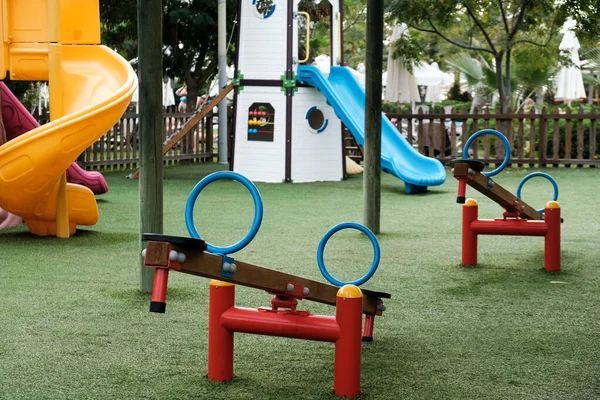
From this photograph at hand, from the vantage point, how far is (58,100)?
9242mm

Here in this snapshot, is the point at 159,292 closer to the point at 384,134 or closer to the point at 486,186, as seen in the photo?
the point at 486,186

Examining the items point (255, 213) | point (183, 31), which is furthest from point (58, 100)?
point (183, 31)

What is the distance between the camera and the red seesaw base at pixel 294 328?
13.4 feet

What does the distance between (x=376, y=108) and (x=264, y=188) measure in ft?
17.0

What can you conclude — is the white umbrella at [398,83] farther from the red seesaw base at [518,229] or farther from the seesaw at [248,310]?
the seesaw at [248,310]

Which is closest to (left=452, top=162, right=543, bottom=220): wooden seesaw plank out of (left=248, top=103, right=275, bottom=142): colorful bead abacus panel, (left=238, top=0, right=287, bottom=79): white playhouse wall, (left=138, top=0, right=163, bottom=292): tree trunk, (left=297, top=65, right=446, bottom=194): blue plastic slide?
(left=138, top=0, right=163, bottom=292): tree trunk

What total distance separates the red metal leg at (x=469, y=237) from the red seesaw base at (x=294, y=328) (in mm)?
3554

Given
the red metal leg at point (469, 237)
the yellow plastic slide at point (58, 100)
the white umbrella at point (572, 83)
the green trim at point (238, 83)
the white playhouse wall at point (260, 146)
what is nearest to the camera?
the red metal leg at point (469, 237)

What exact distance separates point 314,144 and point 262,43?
1899 mm

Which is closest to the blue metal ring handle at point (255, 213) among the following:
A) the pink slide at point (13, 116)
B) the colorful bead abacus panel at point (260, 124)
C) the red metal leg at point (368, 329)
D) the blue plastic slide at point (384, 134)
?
the red metal leg at point (368, 329)

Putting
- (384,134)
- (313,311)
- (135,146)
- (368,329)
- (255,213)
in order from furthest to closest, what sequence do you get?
(135,146), (384,134), (313,311), (368,329), (255,213)

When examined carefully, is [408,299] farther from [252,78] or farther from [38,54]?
[252,78]

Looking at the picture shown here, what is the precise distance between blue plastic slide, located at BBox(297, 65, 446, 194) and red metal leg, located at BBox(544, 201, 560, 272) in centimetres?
632

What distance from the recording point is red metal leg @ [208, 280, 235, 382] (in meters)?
4.29
